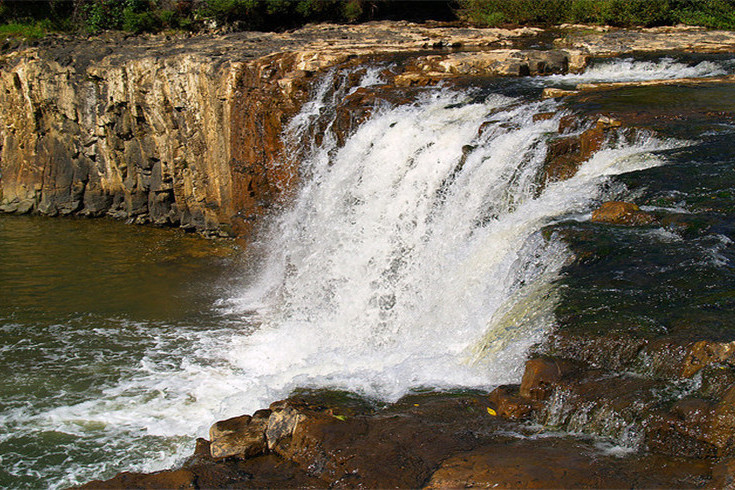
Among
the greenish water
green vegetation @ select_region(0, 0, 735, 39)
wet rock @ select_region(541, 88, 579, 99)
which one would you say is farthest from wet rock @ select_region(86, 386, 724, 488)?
green vegetation @ select_region(0, 0, 735, 39)

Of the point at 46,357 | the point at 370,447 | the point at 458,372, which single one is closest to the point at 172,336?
the point at 46,357

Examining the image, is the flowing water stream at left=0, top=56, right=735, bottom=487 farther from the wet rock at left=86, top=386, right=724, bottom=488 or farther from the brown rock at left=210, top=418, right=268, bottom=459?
the brown rock at left=210, top=418, right=268, bottom=459

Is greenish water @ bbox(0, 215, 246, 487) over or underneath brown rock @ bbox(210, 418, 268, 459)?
underneath

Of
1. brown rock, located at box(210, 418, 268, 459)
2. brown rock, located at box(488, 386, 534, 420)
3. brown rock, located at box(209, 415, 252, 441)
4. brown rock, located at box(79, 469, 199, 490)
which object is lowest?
brown rock, located at box(79, 469, 199, 490)

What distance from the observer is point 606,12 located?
17.9 m

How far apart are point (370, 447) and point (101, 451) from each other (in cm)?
310

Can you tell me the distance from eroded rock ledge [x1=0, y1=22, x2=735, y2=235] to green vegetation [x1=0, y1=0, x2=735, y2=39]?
1353 millimetres

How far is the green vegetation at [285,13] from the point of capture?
57.2ft

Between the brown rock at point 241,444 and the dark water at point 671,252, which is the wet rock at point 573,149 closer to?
the dark water at point 671,252

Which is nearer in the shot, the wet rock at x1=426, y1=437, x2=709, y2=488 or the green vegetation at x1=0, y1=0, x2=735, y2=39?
the wet rock at x1=426, y1=437, x2=709, y2=488

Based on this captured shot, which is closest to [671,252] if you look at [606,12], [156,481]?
[156,481]

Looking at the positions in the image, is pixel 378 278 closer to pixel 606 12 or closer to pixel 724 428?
pixel 724 428

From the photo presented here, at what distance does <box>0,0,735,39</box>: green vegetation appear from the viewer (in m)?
17.4

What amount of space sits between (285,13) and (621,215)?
14406mm
